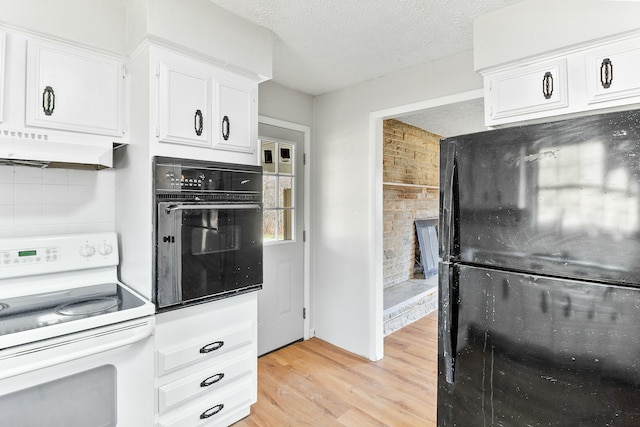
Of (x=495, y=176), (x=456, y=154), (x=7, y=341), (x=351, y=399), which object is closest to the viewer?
(x=7, y=341)

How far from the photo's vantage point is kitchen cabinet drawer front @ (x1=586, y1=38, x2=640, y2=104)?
1.48 m

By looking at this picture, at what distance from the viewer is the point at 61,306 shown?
1508 millimetres

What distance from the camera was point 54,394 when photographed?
133cm

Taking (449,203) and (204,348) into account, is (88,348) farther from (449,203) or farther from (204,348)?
(449,203)

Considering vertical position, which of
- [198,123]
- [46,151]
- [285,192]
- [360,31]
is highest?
[360,31]

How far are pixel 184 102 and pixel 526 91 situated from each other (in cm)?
188

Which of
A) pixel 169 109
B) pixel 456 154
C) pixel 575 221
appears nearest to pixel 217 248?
pixel 169 109

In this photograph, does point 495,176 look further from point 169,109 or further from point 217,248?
point 169,109

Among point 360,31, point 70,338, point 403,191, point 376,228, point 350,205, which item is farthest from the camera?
point 403,191

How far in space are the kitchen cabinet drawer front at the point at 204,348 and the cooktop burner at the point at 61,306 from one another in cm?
34

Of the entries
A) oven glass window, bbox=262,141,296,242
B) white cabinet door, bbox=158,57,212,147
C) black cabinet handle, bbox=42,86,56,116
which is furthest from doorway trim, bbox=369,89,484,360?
black cabinet handle, bbox=42,86,56,116

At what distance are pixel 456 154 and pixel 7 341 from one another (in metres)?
1.92

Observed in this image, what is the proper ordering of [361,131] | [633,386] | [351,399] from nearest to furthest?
[633,386], [351,399], [361,131]

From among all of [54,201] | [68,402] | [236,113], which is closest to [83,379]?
[68,402]
